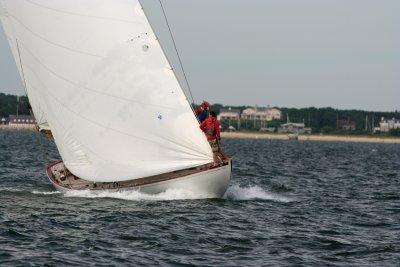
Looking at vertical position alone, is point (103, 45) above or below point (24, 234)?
above

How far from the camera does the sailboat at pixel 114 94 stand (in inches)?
1089

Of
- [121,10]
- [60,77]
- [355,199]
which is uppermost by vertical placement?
[121,10]

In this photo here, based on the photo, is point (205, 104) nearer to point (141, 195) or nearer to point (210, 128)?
point (210, 128)

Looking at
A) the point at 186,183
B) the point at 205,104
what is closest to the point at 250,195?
the point at 205,104

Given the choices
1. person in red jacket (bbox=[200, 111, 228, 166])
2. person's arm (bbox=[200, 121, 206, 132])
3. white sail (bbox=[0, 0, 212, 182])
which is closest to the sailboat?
white sail (bbox=[0, 0, 212, 182])

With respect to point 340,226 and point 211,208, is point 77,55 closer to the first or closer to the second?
point 211,208

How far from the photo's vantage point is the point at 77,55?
28062mm

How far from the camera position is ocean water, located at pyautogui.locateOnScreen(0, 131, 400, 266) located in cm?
1941

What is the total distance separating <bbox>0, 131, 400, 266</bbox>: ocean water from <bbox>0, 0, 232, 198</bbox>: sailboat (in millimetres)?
884

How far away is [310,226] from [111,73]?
8121 millimetres

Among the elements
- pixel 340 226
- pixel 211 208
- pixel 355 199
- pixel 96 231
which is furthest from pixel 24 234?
pixel 355 199

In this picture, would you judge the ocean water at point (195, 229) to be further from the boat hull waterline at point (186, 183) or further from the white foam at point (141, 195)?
the boat hull waterline at point (186, 183)

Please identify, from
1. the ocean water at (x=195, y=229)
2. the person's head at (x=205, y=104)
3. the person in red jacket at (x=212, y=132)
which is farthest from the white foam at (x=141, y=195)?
the person's head at (x=205, y=104)

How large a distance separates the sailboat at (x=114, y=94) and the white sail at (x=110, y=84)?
0.10 feet
